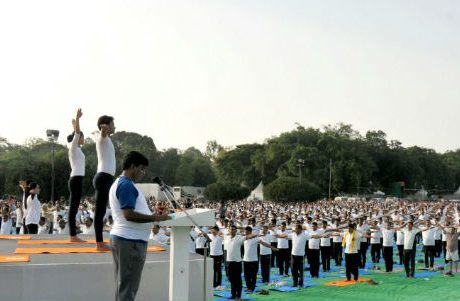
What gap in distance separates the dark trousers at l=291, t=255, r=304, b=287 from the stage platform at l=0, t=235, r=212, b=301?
9937mm

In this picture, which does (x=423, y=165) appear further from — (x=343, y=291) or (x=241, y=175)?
(x=343, y=291)

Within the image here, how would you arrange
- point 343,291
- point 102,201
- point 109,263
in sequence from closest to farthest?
point 109,263
point 102,201
point 343,291

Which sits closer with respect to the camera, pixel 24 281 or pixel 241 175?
pixel 24 281

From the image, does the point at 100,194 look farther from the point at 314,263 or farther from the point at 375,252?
the point at 375,252

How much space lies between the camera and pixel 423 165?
91375 mm

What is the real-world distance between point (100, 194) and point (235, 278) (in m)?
7.88

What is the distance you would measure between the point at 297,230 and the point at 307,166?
5541 cm

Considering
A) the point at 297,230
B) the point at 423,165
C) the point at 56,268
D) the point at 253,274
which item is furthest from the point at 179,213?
the point at 423,165

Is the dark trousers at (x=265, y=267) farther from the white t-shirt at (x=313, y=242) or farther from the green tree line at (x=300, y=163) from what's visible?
the green tree line at (x=300, y=163)

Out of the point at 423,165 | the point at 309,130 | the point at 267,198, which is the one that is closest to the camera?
the point at 267,198

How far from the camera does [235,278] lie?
1369cm

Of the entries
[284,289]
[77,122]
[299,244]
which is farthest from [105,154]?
[299,244]

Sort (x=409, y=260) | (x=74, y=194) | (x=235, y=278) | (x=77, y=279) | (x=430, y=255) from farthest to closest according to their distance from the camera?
(x=430, y=255) < (x=409, y=260) < (x=235, y=278) < (x=74, y=194) < (x=77, y=279)

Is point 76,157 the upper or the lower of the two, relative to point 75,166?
upper
